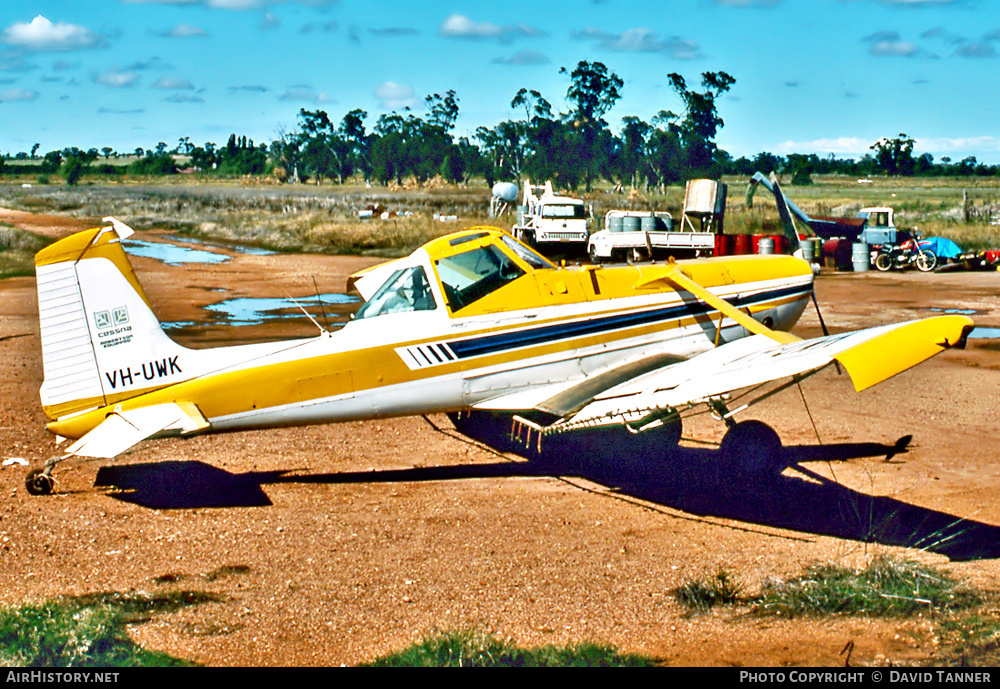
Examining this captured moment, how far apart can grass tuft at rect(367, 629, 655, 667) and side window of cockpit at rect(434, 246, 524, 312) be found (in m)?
3.75

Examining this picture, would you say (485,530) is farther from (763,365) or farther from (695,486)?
(763,365)

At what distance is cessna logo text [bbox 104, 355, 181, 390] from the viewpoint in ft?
26.3

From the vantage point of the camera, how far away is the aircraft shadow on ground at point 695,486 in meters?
7.52

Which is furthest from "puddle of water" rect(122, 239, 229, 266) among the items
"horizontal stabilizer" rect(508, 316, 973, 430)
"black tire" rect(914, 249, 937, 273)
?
"horizontal stabilizer" rect(508, 316, 973, 430)

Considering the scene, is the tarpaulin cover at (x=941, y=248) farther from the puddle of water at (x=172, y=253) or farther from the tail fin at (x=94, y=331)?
the tail fin at (x=94, y=331)

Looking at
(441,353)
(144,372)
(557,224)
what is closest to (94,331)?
(144,372)

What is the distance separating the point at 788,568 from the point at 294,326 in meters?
13.5

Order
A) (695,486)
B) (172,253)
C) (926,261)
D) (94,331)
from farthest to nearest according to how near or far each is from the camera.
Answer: (172,253), (926,261), (695,486), (94,331)

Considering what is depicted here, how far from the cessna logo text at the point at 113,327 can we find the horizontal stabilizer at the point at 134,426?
2.07 ft

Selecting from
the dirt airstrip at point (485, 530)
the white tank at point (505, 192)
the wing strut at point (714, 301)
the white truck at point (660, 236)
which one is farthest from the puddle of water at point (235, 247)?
the wing strut at point (714, 301)

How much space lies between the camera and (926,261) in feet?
95.8

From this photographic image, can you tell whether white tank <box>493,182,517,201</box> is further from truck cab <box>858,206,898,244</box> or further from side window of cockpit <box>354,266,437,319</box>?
side window of cockpit <box>354,266,437,319</box>

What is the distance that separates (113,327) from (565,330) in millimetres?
4108

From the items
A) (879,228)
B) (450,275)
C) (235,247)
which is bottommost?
(235,247)
